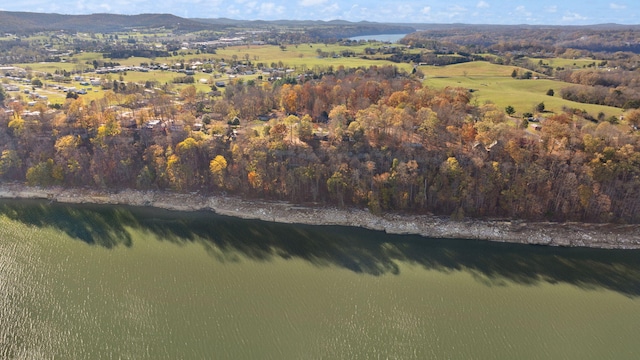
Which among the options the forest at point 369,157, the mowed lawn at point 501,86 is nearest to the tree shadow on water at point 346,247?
the forest at point 369,157

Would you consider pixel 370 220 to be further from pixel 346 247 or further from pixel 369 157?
pixel 369 157

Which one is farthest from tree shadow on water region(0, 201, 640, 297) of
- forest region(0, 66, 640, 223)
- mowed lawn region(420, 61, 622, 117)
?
mowed lawn region(420, 61, 622, 117)

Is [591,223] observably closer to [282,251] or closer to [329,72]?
[282,251]

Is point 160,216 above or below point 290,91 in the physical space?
below

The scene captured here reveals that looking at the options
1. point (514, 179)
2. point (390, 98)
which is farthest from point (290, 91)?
point (514, 179)

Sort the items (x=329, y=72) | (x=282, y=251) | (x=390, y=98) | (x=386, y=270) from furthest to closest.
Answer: (x=329, y=72)
(x=390, y=98)
(x=282, y=251)
(x=386, y=270)

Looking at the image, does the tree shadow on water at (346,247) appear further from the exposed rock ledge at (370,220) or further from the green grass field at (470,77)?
the green grass field at (470,77)

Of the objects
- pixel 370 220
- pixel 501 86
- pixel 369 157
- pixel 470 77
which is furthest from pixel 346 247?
pixel 470 77
